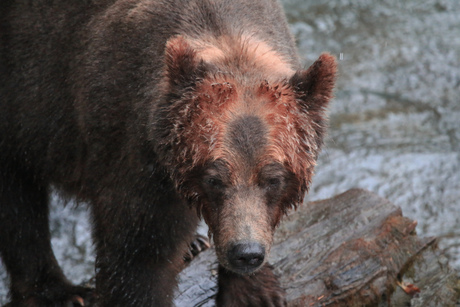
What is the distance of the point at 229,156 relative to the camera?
4707 millimetres

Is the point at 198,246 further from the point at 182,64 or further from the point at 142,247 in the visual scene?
the point at 182,64

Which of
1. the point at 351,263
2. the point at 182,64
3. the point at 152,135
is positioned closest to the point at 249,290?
the point at 351,263

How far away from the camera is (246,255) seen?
460cm

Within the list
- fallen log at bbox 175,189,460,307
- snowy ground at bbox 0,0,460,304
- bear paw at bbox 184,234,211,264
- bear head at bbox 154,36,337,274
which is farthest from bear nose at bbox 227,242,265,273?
snowy ground at bbox 0,0,460,304

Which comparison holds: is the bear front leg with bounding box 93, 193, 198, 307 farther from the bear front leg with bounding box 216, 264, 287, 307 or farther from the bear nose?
the bear nose

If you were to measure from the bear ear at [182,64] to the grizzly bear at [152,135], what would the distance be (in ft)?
0.03

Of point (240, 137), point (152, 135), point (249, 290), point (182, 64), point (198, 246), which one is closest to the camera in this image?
point (240, 137)

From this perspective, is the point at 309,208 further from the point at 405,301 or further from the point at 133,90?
the point at 133,90

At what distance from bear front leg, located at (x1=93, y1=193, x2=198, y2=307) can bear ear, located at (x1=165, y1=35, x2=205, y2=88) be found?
1.00m

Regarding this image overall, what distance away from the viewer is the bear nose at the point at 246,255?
15.1ft

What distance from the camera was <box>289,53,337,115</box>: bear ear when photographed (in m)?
4.91

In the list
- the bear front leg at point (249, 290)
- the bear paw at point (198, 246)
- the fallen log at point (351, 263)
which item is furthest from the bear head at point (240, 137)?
the bear paw at point (198, 246)

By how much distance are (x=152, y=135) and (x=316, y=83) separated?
121 centimetres

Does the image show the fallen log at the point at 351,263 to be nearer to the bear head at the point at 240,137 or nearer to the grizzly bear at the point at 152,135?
the grizzly bear at the point at 152,135
